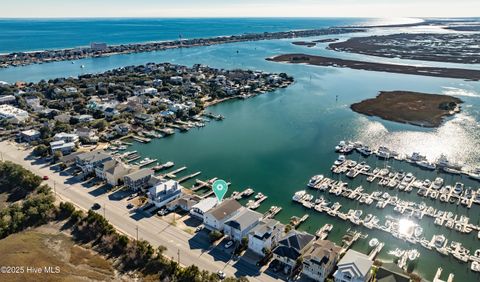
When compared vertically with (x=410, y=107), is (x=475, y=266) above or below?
below

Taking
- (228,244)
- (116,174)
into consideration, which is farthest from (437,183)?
(116,174)

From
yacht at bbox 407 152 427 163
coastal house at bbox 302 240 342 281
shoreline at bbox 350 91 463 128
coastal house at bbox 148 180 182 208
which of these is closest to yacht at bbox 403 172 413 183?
yacht at bbox 407 152 427 163

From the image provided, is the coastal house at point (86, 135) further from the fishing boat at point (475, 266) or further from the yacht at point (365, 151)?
the fishing boat at point (475, 266)

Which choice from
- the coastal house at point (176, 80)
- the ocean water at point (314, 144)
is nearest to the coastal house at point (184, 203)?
the ocean water at point (314, 144)

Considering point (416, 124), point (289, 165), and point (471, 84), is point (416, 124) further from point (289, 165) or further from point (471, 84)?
point (471, 84)

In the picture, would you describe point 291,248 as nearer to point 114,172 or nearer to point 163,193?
point 163,193

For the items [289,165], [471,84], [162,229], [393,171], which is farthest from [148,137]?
[471,84]
